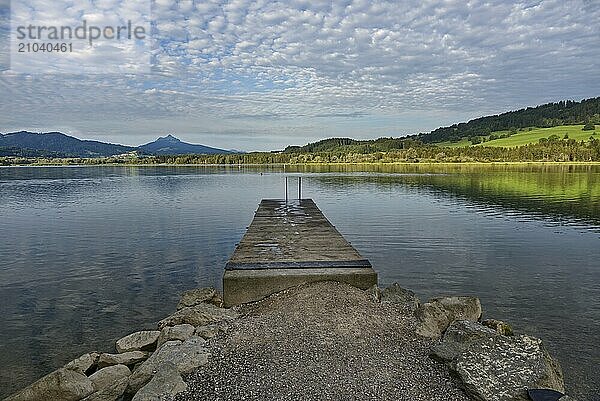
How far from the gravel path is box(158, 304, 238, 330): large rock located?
446 millimetres

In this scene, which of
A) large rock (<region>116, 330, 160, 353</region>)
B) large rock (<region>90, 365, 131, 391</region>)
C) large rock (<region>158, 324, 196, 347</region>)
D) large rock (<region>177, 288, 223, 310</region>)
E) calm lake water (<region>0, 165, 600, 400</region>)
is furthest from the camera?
large rock (<region>177, 288, 223, 310</region>)

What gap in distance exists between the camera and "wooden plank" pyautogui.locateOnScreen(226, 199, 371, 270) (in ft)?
39.9

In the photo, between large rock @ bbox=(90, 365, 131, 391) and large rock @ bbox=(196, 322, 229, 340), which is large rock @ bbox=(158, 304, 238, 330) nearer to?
large rock @ bbox=(196, 322, 229, 340)

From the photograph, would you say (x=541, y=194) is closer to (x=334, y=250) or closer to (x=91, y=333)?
(x=334, y=250)

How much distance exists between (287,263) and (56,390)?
6084mm

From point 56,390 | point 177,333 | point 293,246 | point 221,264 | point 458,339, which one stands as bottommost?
point 221,264

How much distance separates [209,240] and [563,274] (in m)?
15.1

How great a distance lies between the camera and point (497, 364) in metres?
6.67

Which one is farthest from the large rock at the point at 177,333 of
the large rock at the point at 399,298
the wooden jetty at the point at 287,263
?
the large rock at the point at 399,298

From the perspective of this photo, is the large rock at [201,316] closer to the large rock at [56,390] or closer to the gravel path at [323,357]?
the gravel path at [323,357]

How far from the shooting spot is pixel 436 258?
18906 millimetres

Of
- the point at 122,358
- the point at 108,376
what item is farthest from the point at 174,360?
the point at 122,358

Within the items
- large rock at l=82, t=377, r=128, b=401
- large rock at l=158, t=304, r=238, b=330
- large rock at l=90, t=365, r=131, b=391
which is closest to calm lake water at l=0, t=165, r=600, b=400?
large rock at l=158, t=304, r=238, b=330

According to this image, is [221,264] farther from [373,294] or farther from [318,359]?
[318,359]
